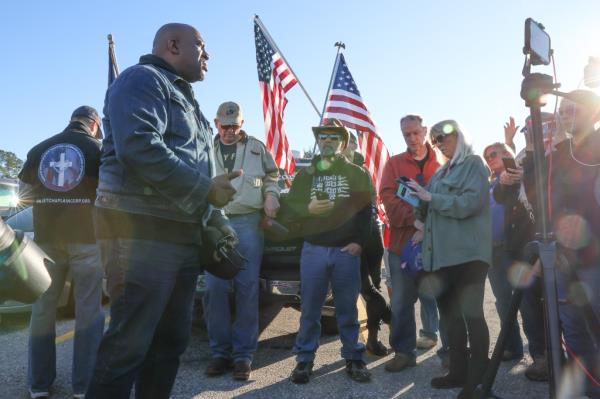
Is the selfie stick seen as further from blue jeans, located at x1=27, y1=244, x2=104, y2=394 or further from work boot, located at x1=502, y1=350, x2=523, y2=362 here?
blue jeans, located at x1=27, y1=244, x2=104, y2=394

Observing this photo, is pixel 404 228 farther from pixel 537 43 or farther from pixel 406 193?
pixel 537 43

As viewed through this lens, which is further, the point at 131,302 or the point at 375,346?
the point at 375,346

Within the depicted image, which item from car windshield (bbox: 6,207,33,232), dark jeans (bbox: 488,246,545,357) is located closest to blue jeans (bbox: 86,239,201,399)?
dark jeans (bbox: 488,246,545,357)

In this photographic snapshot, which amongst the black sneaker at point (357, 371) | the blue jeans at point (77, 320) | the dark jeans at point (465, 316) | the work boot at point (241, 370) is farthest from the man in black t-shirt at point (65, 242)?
the dark jeans at point (465, 316)

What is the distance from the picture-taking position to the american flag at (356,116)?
7.51 m

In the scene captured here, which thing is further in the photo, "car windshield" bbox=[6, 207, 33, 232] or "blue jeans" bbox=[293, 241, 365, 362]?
"car windshield" bbox=[6, 207, 33, 232]

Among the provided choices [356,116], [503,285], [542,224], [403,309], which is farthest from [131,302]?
[356,116]

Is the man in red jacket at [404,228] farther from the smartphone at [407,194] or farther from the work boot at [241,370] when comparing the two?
the work boot at [241,370]

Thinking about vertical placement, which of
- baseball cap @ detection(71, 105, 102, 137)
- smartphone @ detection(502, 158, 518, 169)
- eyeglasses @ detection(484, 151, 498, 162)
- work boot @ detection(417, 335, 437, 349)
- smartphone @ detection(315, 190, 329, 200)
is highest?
baseball cap @ detection(71, 105, 102, 137)

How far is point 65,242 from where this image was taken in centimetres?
356

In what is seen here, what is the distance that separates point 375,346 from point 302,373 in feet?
3.39

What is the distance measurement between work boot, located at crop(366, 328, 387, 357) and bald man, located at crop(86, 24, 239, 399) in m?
2.64

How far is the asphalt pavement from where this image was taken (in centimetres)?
358

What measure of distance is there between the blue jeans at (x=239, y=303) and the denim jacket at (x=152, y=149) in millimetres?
1974
